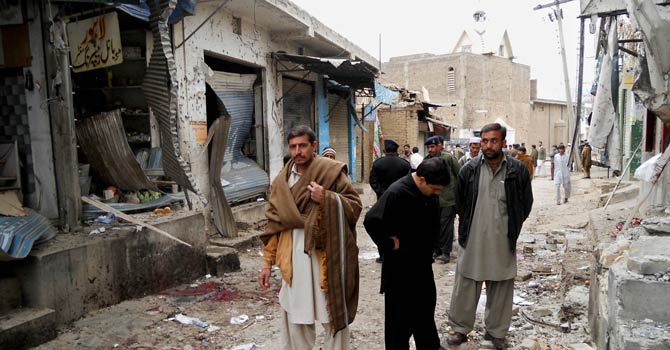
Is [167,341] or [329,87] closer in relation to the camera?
[167,341]

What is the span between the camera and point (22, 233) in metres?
3.85

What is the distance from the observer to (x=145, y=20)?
18.5 ft

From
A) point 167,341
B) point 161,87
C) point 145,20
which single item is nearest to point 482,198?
point 167,341

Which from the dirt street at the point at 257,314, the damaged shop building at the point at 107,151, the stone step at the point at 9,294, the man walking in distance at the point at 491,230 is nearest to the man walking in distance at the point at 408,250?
the man walking in distance at the point at 491,230

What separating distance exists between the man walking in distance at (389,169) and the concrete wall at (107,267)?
7.69 feet

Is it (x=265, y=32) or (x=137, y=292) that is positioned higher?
(x=265, y=32)

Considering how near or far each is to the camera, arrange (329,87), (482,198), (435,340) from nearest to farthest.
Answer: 1. (435,340)
2. (482,198)
3. (329,87)

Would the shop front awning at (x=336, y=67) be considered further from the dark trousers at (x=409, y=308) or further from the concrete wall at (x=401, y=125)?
the concrete wall at (x=401, y=125)

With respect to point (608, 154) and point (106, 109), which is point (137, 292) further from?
point (608, 154)

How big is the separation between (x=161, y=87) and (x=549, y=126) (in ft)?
152

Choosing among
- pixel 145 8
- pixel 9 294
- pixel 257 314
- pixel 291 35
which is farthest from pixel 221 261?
pixel 291 35

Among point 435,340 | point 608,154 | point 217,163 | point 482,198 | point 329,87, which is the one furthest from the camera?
point 329,87

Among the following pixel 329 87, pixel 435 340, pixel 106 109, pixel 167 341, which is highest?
pixel 329 87

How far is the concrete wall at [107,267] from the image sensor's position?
382 centimetres
